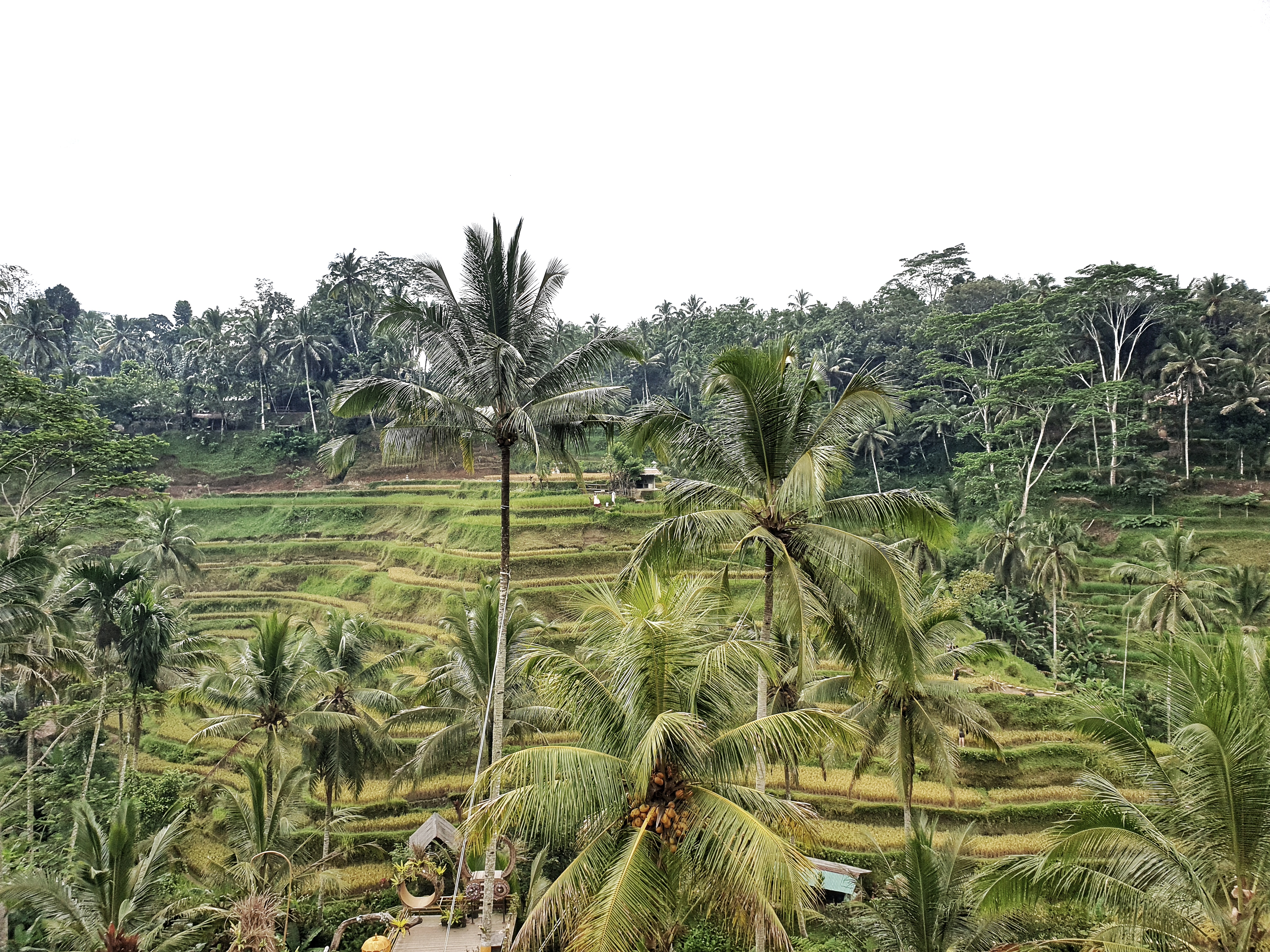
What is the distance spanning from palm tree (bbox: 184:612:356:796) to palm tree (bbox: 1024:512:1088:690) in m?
25.7

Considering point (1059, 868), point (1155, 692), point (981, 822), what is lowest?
point (981, 822)

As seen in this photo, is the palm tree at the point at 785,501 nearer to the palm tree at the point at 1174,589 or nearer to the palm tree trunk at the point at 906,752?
the palm tree trunk at the point at 906,752

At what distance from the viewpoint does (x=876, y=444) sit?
4975cm

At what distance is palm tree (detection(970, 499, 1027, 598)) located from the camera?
3250 centimetres

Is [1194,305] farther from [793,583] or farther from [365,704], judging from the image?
[365,704]

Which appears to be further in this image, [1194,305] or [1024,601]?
[1194,305]

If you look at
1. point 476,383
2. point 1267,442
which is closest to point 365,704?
point 476,383

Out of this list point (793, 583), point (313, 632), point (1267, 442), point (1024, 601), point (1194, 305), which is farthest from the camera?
point (1194, 305)

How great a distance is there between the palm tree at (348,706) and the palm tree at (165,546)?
14.5 meters

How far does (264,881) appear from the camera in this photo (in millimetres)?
13109

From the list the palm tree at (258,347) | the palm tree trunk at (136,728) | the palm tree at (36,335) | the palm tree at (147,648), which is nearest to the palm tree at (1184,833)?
the palm tree at (147,648)

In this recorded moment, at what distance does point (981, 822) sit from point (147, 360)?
279ft

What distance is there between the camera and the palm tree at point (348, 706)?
692 inches

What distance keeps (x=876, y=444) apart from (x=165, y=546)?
139 feet
